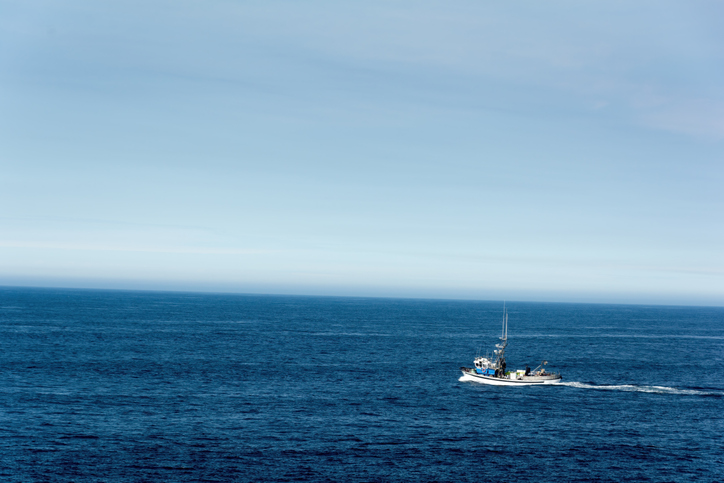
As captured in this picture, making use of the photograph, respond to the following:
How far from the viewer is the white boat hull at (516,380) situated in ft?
348

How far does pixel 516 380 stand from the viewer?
107 meters

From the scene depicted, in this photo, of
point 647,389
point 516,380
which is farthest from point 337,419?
point 647,389

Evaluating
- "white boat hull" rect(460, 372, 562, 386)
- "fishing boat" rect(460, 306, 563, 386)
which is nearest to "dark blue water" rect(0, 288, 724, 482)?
"white boat hull" rect(460, 372, 562, 386)

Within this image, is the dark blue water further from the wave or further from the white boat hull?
the white boat hull

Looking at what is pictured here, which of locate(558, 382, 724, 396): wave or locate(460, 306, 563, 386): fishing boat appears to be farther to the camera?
locate(460, 306, 563, 386): fishing boat

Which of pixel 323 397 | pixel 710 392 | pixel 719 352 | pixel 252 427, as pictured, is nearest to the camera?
pixel 252 427

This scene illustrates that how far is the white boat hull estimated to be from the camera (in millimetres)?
105938

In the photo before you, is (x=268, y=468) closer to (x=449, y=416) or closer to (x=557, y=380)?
(x=449, y=416)

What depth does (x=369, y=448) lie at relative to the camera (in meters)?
64.8

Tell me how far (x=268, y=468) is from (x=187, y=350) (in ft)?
299

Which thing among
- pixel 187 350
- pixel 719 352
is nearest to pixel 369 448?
pixel 187 350

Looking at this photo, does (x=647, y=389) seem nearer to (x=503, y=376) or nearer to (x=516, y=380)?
(x=516, y=380)

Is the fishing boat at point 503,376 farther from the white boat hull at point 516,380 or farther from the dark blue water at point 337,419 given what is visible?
the dark blue water at point 337,419

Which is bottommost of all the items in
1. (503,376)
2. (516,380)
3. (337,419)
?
(337,419)
